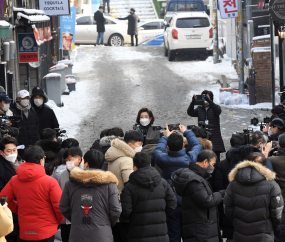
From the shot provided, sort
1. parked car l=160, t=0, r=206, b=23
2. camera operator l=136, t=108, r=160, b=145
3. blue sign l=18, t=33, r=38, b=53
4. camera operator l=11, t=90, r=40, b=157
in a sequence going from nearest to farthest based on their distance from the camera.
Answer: camera operator l=136, t=108, r=160, b=145, camera operator l=11, t=90, r=40, b=157, blue sign l=18, t=33, r=38, b=53, parked car l=160, t=0, r=206, b=23

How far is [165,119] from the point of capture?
14.3m

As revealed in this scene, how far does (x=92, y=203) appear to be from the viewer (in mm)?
4875

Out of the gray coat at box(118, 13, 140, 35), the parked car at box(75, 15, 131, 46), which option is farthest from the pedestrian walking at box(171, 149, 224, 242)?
the parked car at box(75, 15, 131, 46)

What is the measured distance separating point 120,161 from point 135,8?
3052cm

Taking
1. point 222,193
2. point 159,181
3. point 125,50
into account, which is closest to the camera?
point 159,181

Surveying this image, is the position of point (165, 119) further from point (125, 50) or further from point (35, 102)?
point (125, 50)

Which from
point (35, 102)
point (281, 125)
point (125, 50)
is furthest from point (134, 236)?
point (125, 50)

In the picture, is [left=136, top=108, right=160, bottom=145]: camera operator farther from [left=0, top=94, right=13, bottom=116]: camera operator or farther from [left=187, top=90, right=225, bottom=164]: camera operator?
[left=0, top=94, right=13, bottom=116]: camera operator

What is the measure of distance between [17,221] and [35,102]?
12.7 feet

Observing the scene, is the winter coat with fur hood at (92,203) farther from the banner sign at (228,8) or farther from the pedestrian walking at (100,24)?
the pedestrian walking at (100,24)

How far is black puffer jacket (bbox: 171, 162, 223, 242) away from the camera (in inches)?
207

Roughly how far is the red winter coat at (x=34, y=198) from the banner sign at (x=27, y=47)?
943 centimetres

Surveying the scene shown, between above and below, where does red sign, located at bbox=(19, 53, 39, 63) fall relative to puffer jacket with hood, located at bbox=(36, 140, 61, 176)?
above

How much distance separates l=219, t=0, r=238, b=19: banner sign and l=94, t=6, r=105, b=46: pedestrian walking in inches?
332
